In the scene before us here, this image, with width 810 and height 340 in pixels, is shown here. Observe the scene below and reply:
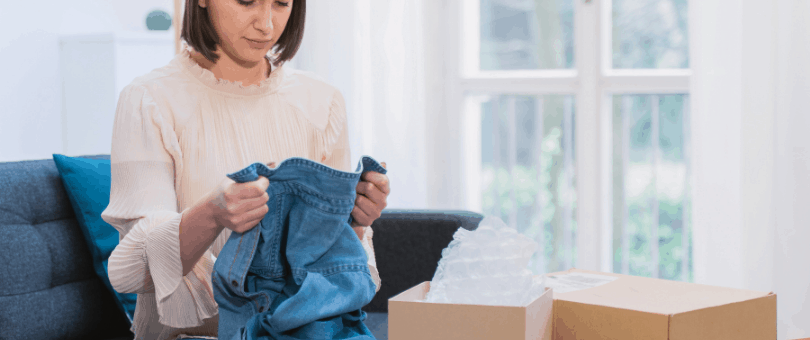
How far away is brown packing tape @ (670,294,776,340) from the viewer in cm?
83

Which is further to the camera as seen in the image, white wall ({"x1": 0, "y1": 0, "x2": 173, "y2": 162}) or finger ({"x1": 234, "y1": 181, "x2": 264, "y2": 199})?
white wall ({"x1": 0, "y1": 0, "x2": 173, "y2": 162})

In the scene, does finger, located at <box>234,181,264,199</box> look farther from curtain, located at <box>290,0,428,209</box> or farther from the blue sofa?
curtain, located at <box>290,0,428,209</box>

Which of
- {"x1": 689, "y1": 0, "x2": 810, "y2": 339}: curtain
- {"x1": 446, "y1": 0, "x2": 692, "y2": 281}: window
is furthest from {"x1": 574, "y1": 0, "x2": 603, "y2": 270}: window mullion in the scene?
{"x1": 689, "y1": 0, "x2": 810, "y2": 339}: curtain

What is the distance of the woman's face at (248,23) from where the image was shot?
1114 mm

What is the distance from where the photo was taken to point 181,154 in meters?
1.13

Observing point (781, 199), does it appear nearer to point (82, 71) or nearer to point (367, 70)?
point (367, 70)

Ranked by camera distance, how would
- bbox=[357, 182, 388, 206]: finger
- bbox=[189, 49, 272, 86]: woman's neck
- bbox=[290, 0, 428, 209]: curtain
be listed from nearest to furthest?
bbox=[357, 182, 388, 206]: finger
bbox=[189, 49, 272, 86]: woman's neck
bbox=[290, 0, 428, 209]: curtain

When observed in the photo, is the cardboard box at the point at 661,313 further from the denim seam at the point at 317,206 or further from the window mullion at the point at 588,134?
the window mullion at the point at 588,134

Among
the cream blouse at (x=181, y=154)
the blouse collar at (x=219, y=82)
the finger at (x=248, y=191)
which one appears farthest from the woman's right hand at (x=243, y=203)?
the blouse collar at (x=219, y=82)

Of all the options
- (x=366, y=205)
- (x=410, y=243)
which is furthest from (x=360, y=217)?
(x=410, y=243)

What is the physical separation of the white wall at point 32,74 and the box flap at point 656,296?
2723 mm

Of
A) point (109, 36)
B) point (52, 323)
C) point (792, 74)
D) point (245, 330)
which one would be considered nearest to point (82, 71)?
point (109, 36)

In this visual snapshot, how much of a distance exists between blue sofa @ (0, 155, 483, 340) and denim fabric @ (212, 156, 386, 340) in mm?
539

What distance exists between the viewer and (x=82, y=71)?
282 centimetres
